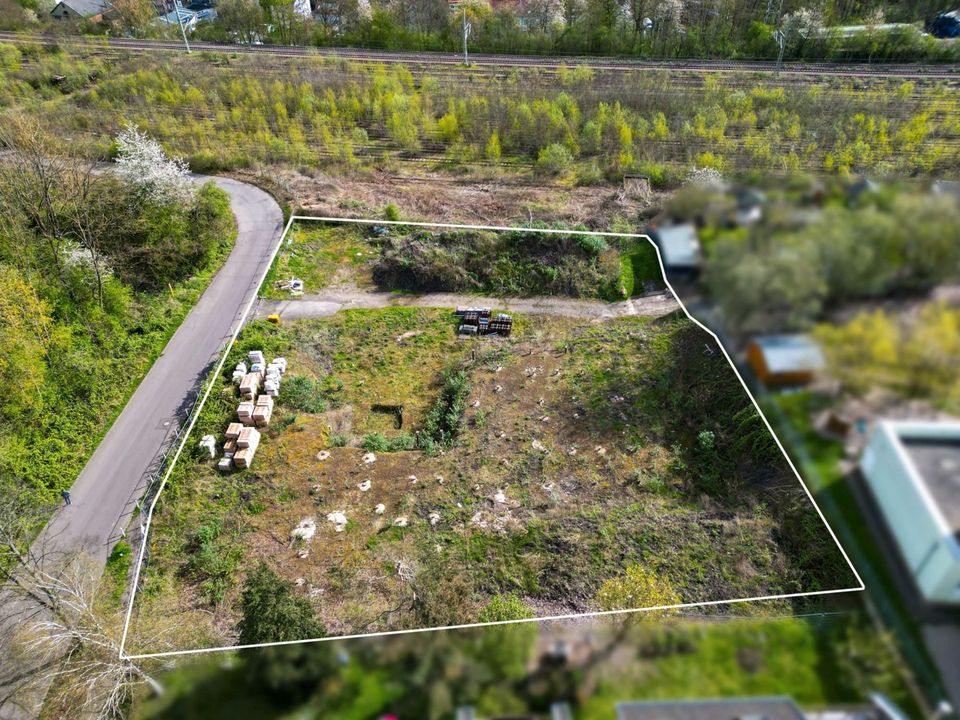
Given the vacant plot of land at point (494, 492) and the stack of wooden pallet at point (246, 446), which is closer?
the vacant plot of land at point (494, 492)

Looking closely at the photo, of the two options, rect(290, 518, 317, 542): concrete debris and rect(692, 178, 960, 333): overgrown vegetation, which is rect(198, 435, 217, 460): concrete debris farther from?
rect(692, 178, 960, 333): overgrown vegetation

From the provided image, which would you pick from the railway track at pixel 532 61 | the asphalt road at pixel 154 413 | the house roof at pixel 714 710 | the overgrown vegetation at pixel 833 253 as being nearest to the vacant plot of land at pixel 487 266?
the asphalt road at pixel 154 413

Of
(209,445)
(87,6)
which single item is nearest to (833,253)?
(209,445)

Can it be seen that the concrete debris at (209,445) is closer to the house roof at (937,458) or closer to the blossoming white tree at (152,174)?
the blossoming white tree at (152,174)

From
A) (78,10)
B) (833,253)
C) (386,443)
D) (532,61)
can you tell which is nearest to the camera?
(833,253)

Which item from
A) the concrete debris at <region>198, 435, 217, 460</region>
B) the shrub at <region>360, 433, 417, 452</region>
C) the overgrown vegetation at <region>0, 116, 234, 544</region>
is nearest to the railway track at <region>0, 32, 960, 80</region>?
the overgrown vegetation at <region>0, 116, 234, 544</region>

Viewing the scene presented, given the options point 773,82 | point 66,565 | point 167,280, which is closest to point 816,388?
point 66,565

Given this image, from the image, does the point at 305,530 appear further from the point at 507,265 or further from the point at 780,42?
the point at 780,42
